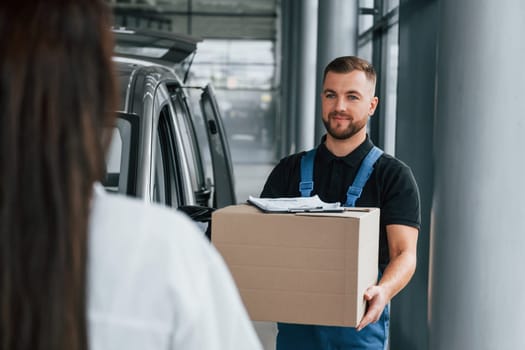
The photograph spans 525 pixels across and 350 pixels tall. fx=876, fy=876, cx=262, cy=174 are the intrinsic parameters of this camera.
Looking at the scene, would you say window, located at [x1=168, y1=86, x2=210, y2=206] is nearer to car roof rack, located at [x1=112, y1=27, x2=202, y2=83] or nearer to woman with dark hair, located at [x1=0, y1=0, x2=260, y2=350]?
car roof rack, located at [x1=112, y1=27, x2=202, y2=83]

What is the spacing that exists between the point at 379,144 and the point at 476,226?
11.8 feet

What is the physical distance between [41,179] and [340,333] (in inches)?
66.8

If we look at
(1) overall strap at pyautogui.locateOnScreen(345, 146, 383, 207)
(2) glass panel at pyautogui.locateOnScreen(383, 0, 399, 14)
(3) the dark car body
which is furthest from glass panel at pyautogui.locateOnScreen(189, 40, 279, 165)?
(1) overall strap at pyautogui.locateOnScreen(345, 146, 383, 207)

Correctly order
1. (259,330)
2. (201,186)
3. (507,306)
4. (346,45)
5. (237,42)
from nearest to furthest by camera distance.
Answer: (507,306)
(201,186)
(259,330)
(346,45)
(237,42)

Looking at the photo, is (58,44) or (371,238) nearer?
(58,44)

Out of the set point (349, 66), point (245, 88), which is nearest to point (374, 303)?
point (349, 66)

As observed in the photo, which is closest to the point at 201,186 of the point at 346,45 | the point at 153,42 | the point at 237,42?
the point at 153,42

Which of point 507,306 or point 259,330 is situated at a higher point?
point 507,306

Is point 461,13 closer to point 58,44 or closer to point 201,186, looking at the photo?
point 201,186

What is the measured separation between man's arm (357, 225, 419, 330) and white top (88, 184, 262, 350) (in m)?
1.25

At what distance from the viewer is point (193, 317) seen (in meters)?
1.00


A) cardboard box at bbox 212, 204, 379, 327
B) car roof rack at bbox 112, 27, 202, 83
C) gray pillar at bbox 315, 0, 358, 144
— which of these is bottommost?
cardboard box at bbox 212, 204, 379, 327

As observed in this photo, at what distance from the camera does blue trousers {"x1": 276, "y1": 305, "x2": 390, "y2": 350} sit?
252 centimetres

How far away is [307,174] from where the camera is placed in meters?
2.70
